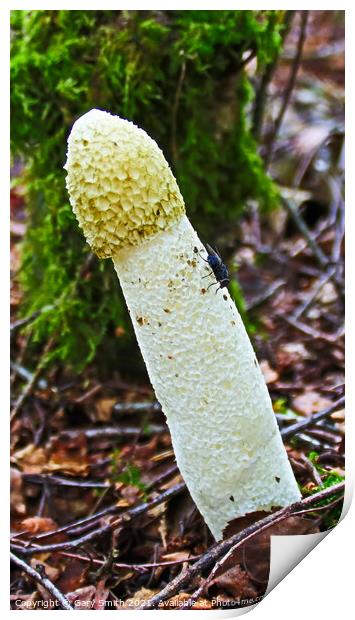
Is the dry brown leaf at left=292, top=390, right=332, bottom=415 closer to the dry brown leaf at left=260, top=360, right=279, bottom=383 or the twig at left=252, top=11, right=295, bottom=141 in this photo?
the dry brown leaf at left=260, top=360, right=279, bottom=383

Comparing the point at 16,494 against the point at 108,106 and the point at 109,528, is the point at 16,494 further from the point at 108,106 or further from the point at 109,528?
the point at 108,106

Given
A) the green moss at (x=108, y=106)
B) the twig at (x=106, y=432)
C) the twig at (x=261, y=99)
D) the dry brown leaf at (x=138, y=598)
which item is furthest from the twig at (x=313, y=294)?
the dry brown leaf at (x=138, y=598)

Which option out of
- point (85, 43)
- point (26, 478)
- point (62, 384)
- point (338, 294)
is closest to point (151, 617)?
point (26, 478)

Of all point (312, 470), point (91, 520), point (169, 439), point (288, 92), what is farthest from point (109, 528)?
point (288, 92)

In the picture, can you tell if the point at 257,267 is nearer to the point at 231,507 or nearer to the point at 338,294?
the point at 338,294

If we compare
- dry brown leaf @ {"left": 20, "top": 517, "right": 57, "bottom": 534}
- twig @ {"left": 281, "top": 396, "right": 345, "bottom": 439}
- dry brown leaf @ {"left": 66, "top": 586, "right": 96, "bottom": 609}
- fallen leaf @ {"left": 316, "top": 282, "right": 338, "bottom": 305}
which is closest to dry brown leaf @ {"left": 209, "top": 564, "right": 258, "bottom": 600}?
dry brown leaf @ {"left": 66, "top": 586, "right": 96, "bottom": 609}

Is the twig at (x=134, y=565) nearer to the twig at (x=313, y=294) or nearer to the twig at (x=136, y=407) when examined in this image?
the twig at (x=136, y=407)
